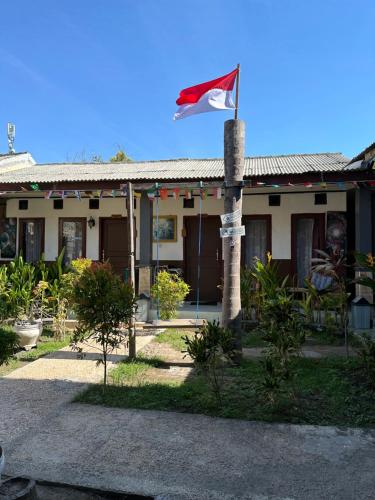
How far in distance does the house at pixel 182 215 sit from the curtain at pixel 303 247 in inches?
1.0

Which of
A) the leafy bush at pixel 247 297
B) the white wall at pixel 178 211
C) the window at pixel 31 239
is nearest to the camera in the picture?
the leafy bush at pixel 247 297

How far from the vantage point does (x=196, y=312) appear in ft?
31.3

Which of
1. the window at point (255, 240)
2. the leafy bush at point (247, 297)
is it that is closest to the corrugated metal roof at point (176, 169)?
the window at point (255, 240)

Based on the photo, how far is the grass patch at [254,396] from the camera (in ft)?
13.8

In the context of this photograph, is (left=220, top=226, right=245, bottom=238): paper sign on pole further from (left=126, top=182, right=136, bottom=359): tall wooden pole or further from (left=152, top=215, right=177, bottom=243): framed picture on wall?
(left=152, top=215, right=177, bottom=243): framed picture on wall

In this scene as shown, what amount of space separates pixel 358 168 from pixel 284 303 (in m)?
5.01

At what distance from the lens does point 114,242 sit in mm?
11977

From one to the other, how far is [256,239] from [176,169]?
9.20 feet

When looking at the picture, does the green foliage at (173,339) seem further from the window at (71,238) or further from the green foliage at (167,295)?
the window at (71,238)

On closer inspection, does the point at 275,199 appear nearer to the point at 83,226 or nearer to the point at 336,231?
the point at 336,231

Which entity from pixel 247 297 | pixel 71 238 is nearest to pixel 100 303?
pixel 247 297

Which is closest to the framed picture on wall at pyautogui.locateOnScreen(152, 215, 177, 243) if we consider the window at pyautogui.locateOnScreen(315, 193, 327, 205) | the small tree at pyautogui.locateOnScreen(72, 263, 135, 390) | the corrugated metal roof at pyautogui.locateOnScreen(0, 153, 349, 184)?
the corrugated metal roof at pyautogui.locateOnScreen(0, 153, 349, 184)

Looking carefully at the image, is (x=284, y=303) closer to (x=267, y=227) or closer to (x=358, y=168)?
(x=358, y=168)

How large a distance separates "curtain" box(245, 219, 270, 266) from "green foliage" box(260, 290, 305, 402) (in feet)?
22.1
